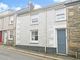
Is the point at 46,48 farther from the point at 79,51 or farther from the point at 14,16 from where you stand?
the point at 14,16

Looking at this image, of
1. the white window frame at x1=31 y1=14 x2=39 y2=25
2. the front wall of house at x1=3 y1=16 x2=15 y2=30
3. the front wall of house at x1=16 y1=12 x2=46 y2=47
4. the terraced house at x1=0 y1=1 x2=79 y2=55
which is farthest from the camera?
the front wall of house at x1=3 y1=16 x2=15 y2=30

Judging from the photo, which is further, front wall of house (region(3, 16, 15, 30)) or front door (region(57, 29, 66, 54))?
front wall of house (region(3, 16, 15, 30))

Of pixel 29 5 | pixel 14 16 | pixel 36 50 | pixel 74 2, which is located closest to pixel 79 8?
pixel 74 2

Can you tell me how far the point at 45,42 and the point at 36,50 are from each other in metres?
1.73

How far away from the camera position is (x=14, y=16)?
25.8 meters

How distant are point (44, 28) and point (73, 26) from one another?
162 inches

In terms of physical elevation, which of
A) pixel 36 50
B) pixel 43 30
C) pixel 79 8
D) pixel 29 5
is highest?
pixel 29 5

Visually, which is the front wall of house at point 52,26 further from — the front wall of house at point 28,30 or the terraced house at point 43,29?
the front wall of house at point 28,30

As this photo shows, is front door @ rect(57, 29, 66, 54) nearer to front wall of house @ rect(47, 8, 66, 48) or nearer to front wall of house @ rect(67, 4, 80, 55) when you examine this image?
front wall of house @ rect(47, 8, 66, 48)

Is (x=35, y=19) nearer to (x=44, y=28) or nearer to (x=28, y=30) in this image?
(x=28, y=30)

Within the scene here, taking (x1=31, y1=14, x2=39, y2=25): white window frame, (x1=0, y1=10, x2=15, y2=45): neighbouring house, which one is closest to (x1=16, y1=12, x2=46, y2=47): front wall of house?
(x1=31, y1=14, x2=39, y2=25): white window frame

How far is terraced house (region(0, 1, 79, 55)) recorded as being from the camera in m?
17.3

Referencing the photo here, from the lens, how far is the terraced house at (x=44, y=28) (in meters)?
17.3

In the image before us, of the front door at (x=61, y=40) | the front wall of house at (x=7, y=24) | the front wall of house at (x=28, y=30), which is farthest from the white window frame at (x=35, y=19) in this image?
the front wall of house at (x=7, y=24)
